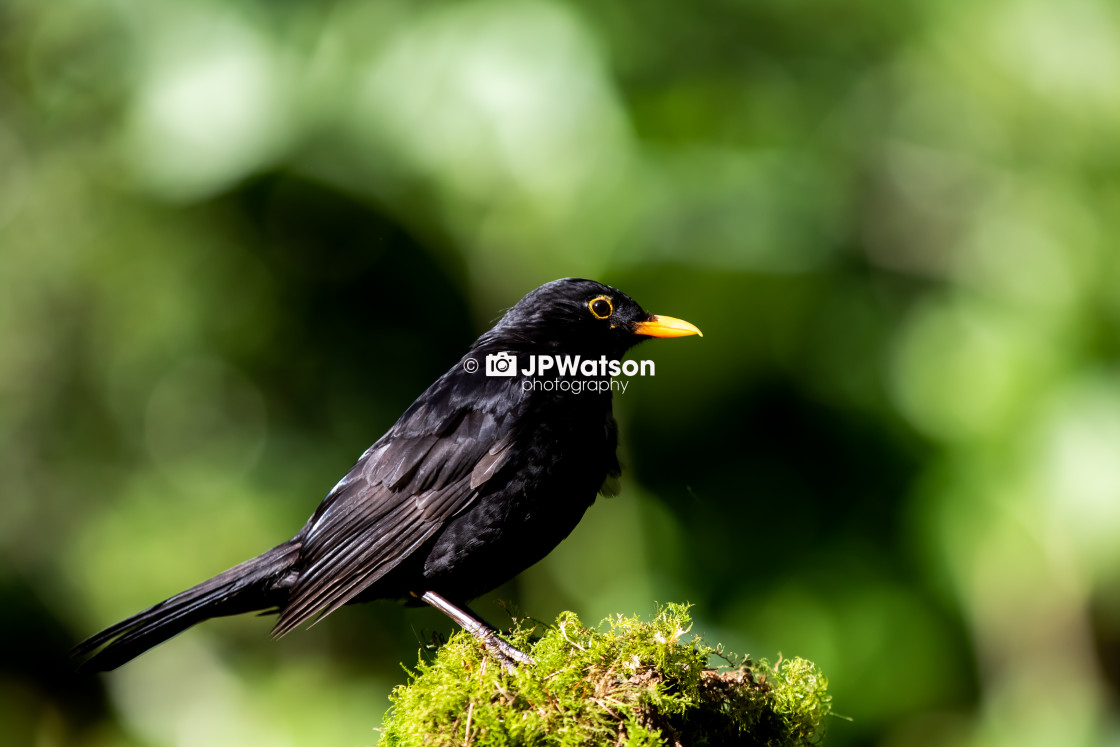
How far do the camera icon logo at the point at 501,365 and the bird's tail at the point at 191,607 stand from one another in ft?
3.71

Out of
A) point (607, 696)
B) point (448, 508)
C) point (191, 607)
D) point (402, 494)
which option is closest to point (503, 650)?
point (607, 696)

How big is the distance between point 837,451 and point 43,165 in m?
6.22

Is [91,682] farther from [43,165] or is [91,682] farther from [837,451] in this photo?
[837,451]

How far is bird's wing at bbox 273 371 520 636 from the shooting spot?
3494 millimetres

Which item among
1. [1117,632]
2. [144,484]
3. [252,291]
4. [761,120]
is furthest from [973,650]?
[144,484]

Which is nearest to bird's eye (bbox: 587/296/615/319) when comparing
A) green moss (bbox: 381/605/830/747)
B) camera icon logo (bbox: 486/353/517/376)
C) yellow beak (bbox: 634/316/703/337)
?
yellow beak (bbox: 634/316/703/337)

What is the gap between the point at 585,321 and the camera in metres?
4.09

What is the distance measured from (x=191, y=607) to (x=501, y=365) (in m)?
1.65

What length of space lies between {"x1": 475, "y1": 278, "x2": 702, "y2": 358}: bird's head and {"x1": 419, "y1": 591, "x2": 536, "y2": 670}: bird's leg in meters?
1.19

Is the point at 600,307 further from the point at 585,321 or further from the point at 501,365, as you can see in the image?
the point at 501,365

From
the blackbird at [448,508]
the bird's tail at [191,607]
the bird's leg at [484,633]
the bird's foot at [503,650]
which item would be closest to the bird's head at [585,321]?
the blackbird at [448,508]

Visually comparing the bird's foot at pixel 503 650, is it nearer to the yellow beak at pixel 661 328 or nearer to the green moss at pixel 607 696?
the green moss at pixel 607 696

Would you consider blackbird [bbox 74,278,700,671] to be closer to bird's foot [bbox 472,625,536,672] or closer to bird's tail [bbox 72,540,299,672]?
bird's tail [bbox 72,540,299,672]

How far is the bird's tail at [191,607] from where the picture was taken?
3613 millimetres
